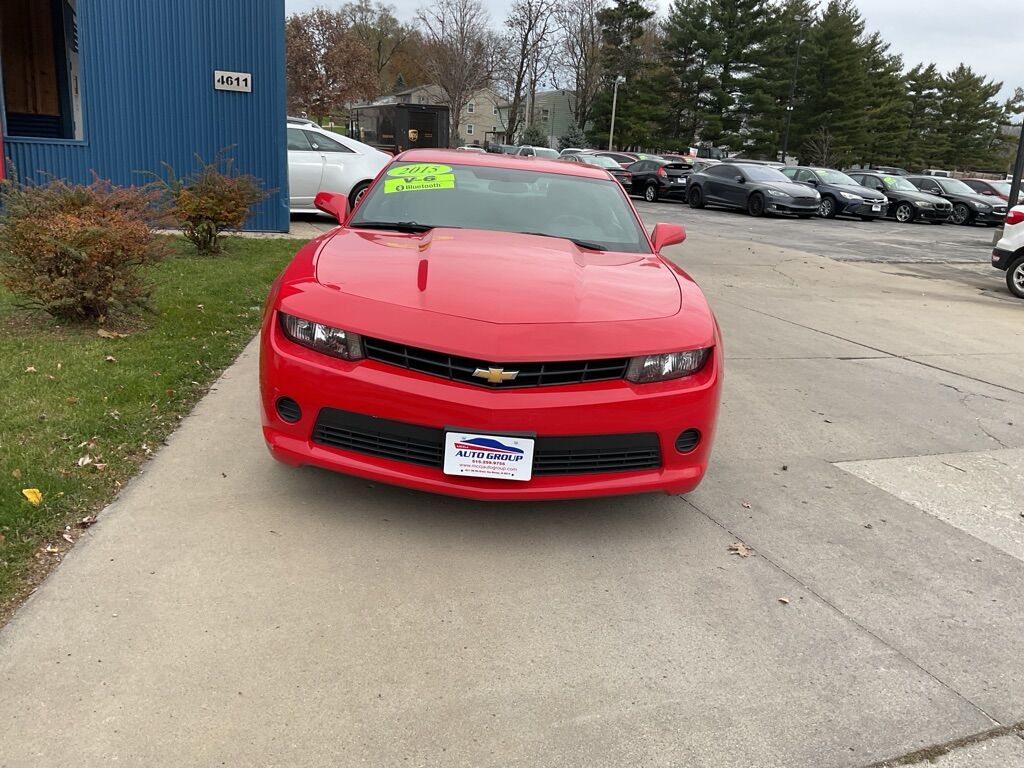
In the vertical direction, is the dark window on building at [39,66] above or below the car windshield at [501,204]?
above

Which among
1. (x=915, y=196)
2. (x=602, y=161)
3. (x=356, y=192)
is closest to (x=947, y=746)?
(x=356, y=192)

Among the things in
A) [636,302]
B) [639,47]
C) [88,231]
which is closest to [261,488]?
[636,302]

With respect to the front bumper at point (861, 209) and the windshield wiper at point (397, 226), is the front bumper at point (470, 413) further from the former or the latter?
the front bumper at point (861, 209)

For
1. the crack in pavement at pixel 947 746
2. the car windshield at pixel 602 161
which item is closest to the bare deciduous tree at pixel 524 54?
the car windshield at pixel 602 161

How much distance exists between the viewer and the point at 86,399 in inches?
174

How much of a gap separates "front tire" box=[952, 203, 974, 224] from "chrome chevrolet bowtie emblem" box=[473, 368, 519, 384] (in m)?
27.5

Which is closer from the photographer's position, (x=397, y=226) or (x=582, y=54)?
(x=397, y=226)

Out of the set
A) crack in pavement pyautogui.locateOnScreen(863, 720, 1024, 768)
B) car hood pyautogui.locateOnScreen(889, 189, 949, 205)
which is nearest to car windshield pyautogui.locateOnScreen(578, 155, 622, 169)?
car hood pyautogui.locateOnScreen(889, 189, 949, 205)

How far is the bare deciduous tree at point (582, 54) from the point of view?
64.9 meters

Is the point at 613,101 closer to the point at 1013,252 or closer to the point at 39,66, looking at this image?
the point at 39,66

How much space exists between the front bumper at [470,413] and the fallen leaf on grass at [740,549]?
37 cm

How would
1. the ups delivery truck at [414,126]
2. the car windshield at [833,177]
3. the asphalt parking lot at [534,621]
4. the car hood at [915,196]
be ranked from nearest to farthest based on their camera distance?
the asphalt parking lot at [534,621], the car hood at [915,196], the car windshield at [833,177], the ups delivery truck at [414,126]

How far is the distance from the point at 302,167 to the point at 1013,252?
1056 centimetres

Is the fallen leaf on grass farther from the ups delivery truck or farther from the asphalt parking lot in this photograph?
the ups delivery truck
